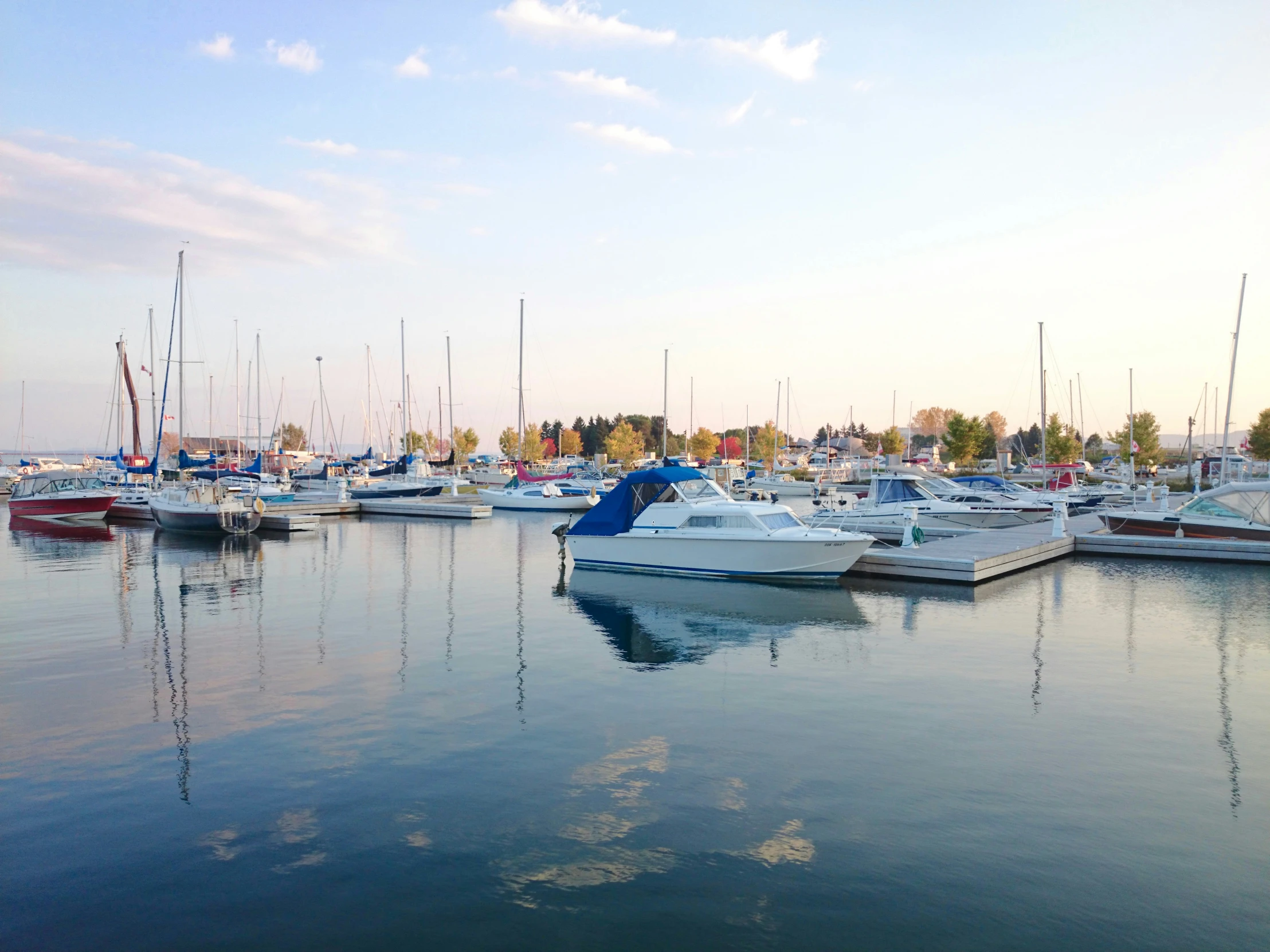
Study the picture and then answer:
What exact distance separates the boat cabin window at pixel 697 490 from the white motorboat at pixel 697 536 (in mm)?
25

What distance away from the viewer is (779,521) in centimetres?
2408

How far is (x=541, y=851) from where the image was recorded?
7.73 metres

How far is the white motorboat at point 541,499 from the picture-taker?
5291 centimetres

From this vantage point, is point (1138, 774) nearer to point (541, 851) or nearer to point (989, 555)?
point (541, 851)

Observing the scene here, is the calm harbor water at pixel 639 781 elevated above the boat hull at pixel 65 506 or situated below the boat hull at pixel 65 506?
below

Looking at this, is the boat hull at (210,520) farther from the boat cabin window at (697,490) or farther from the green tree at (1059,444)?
the green tree at (1059,444)

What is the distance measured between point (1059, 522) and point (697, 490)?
45.8 feet

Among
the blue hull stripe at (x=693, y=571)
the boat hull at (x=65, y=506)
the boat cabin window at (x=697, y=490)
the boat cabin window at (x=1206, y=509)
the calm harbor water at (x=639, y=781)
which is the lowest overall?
the calm harbor water at (x=639, y=781)

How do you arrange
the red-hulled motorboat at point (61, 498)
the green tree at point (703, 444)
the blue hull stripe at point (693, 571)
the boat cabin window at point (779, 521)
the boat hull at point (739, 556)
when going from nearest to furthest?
the boat hull at point (739, 556) < the blue hull stripe at point (693, 571) < the boat cabin window at point (779, 521) < the red-hulled motorboat at point (61, 498) < the green tree at point (703, 444)

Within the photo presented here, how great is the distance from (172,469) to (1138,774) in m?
61.6

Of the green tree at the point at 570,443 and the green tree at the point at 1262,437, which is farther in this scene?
the green tree at the point at 570,443

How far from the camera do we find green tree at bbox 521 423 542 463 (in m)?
99.5

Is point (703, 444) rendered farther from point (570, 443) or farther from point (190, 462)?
point (190, 462)

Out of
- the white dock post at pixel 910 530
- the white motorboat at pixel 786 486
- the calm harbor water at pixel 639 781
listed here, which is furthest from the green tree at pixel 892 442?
the calm harbor water at pixel 639 781
